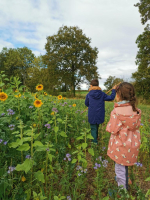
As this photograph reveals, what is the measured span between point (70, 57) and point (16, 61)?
19.3 metres

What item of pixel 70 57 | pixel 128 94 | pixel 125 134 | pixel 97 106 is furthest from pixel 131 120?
pixel 70 57

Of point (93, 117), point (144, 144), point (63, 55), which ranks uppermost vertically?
point (63, 55)

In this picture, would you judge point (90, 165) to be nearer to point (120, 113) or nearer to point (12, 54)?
point (120, 113)

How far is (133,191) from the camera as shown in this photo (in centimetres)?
204

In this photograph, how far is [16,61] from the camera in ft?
123

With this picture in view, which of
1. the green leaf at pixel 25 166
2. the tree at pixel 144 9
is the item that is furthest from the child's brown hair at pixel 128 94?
the tree at pixel 144 9

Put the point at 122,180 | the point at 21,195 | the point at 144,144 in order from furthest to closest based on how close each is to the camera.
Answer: the point at 144,144 → the point at 122,180 → the point at 21,195

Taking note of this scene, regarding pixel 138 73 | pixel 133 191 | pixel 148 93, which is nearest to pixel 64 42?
pixel 138 73

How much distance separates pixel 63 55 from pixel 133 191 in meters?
24.8

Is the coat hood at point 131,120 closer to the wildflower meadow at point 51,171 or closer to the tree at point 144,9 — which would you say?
the wildflower meadow at point 51,171

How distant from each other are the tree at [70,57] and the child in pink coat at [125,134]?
2328cm

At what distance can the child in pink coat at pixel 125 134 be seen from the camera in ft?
6.47

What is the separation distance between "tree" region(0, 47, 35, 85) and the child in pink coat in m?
37.9

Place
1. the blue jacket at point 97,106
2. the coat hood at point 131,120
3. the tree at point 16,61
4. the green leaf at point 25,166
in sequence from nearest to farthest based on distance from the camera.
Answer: the green leaf at point 25,166 < the coat hood at point 131,120 < the blue jacket at point 97,106 < the tree at point 16,61
